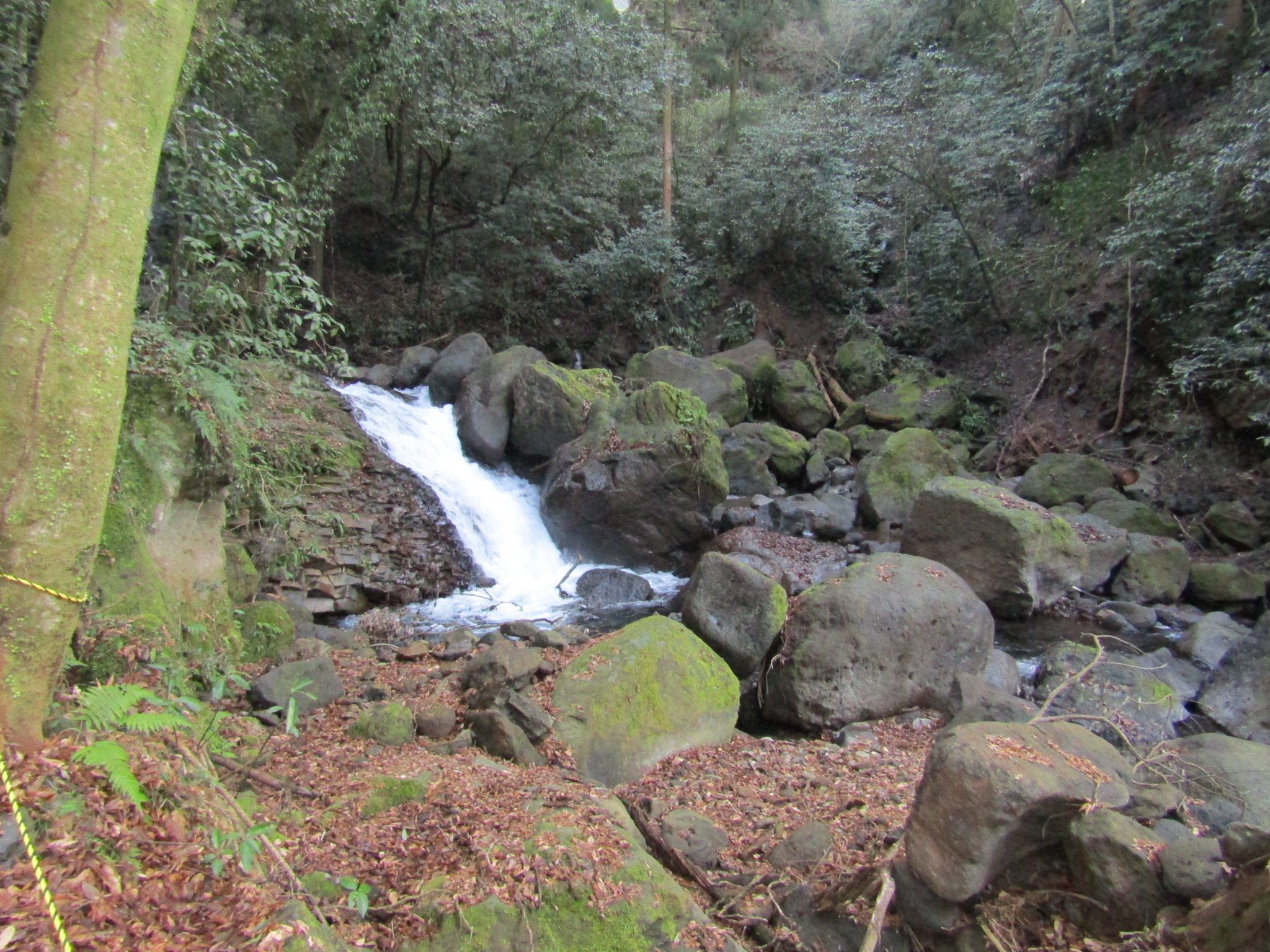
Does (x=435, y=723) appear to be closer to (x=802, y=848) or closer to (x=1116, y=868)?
(x=802, y=848)

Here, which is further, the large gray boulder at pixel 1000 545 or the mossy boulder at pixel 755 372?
the mossy boulder at pixel 755 372

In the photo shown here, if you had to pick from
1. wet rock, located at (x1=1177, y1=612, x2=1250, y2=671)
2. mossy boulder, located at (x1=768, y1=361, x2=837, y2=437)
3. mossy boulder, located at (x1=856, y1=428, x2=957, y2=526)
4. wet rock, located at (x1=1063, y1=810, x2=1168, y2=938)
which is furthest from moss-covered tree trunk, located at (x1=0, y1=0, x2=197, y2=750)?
mossy boulder, located at (x1=768, y1=361, x2=837, y2=437)

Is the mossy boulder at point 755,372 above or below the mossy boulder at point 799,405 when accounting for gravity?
above

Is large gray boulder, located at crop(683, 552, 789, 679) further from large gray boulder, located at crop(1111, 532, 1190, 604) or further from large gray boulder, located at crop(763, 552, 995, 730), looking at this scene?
large gray boulder, located at crop(1111, 532, 1190, 604)

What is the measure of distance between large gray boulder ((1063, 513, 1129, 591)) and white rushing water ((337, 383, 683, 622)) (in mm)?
5790

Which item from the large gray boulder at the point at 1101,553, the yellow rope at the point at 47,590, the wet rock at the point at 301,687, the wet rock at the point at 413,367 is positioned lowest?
the large gray boulder at the point at 1101,553

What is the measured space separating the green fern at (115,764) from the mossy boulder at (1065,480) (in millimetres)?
13606

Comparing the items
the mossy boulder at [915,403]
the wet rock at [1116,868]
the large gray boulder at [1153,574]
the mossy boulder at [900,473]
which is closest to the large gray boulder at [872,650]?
the wet rock at [1116,868]

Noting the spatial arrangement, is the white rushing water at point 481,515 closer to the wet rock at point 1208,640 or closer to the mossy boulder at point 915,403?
the wet rock at point 1208,640

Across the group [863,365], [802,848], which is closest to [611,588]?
[802,848]

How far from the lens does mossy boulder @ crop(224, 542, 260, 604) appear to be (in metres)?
6.61

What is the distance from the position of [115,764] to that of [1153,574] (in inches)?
468

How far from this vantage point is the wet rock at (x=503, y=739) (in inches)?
186

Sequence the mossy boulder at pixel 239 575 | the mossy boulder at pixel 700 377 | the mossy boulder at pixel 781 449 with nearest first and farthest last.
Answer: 1. the mossy boulder at pixel 239 575
2. the mossy boulder at pixel 781 449
3. the mossy boulder at pixel 700 377
